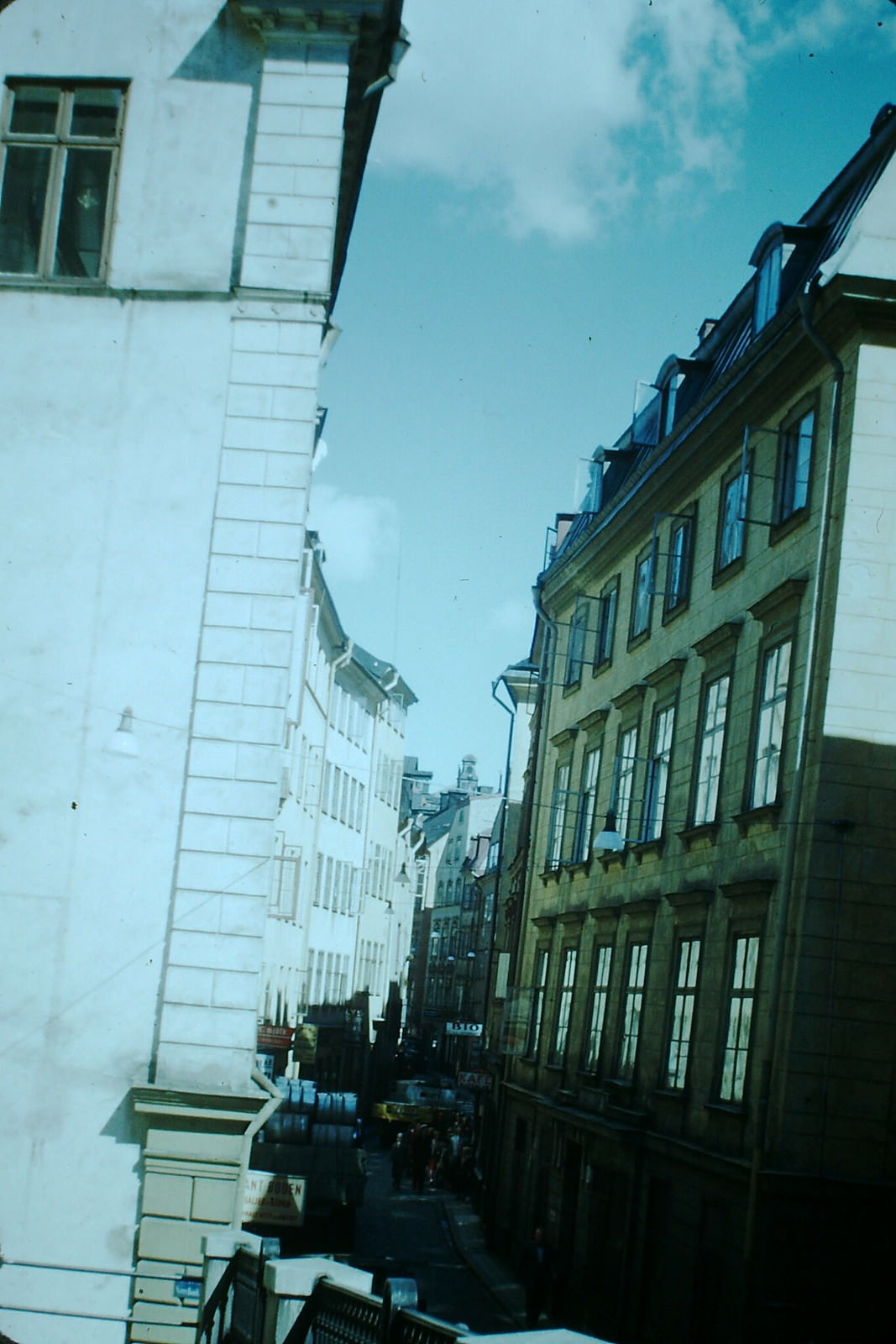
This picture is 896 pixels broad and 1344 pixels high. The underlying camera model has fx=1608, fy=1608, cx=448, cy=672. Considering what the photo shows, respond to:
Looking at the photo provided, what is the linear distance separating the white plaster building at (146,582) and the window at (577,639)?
1799 cm

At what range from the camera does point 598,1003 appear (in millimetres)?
28203

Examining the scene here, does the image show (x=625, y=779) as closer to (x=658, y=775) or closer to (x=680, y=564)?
(x=658, y=775)

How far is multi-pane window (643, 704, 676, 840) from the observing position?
993 inches

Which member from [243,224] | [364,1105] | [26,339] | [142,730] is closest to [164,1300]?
[142,730]

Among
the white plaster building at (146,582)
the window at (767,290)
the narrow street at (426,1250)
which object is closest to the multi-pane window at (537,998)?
the narrow street at (426,1250)

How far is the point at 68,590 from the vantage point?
14836mm

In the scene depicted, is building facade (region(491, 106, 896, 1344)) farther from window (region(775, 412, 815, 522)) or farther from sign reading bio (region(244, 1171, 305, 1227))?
sign reading bio (region(244, 1171, 305, 1227))

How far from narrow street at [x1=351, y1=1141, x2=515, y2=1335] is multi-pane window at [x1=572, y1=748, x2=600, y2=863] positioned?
7945 millimetres

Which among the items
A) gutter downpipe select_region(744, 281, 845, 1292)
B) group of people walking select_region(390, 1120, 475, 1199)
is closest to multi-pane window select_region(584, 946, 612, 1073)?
gutter downpipe select_region(744, 281, 845, 1292)

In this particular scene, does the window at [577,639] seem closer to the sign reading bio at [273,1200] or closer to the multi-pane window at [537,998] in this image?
the multi-pane window at [537,998]

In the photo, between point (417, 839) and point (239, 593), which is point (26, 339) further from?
point (417, 839)

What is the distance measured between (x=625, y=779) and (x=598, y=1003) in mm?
3970

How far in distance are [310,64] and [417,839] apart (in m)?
78.0

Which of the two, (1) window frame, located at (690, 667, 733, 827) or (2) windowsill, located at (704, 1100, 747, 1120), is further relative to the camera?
(1) window frame, located at (690, 667, 733, 827)
